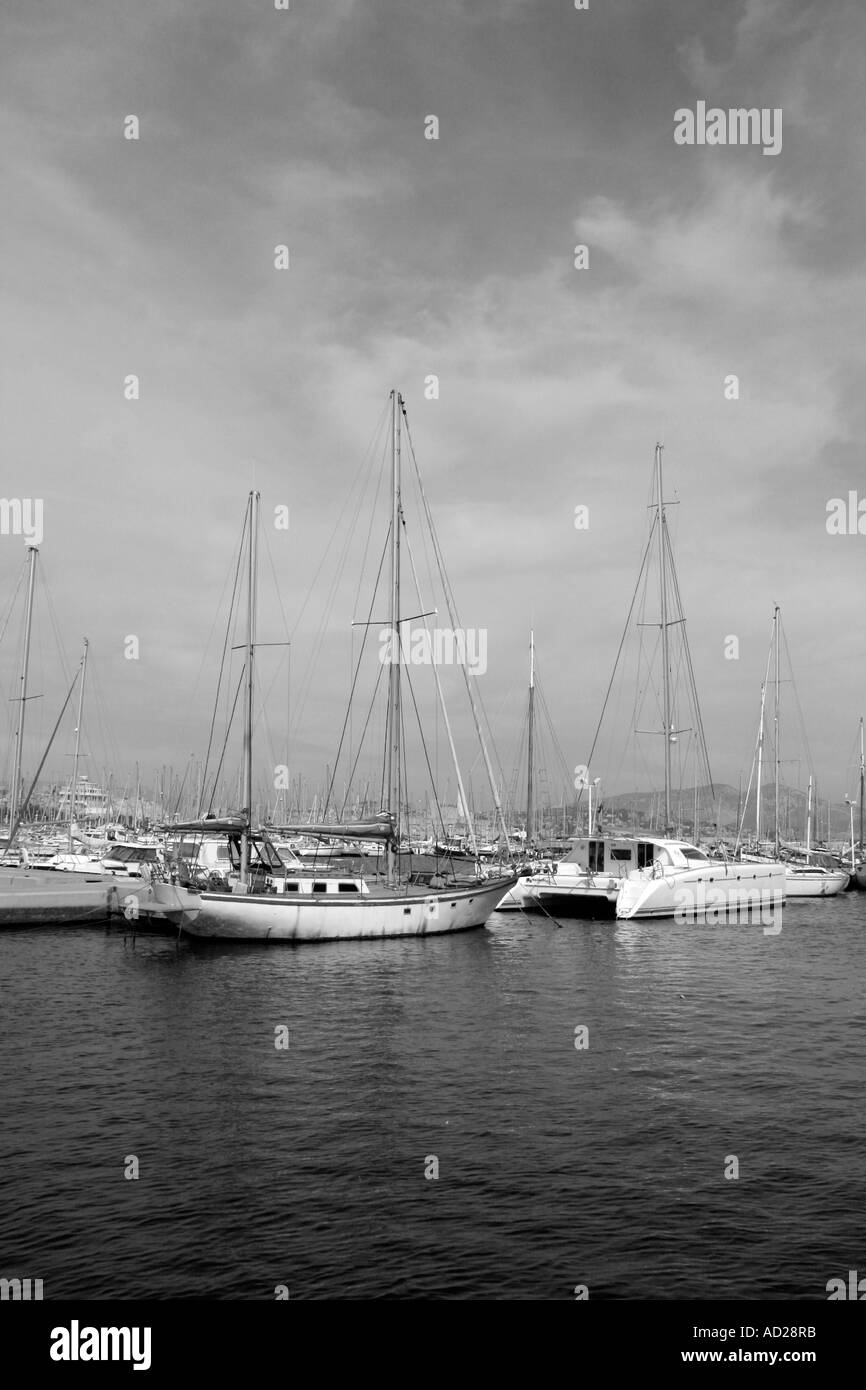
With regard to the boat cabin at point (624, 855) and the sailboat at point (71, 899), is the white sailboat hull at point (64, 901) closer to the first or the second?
the sailboat at point (71, 899)

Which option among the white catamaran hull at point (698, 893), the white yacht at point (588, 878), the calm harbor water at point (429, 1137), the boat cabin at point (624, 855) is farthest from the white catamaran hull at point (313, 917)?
the boat cabin at point (624, 855)

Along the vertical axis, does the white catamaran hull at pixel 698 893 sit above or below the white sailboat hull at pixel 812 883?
above

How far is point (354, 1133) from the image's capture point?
18.2 metres

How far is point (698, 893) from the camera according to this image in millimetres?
55875

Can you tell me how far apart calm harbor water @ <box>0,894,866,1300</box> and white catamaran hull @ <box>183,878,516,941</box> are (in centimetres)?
762

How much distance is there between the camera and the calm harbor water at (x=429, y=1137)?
43.1ft

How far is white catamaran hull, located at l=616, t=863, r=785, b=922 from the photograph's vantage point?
53.7 metres

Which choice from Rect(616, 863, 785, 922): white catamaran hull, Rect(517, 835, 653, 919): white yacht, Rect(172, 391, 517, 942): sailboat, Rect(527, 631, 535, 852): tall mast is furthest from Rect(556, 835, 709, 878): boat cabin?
Rect(527, 631, 535, 852): tall mast

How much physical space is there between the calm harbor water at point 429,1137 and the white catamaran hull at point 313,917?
762cm

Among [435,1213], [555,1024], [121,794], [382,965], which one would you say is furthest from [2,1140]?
[121,794]

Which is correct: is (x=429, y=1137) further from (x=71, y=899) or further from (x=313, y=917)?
(x=71, y=899)

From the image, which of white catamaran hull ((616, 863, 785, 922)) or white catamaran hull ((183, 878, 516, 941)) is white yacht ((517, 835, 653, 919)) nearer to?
white catamaran hull ((616, 863, 785, 922))
